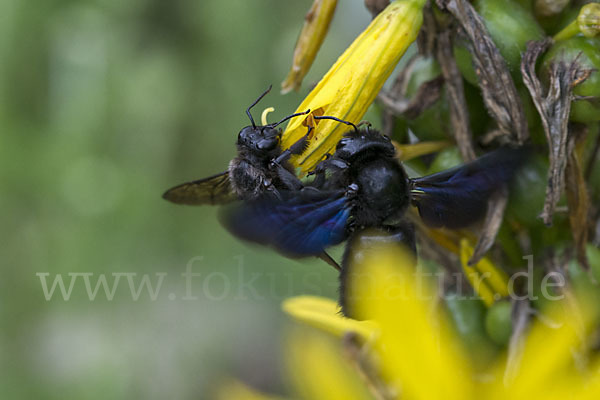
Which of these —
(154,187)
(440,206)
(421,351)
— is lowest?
(154,187)

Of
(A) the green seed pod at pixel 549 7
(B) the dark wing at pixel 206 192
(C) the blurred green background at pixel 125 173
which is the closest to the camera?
(A) the green seed pod at pixel 549 7

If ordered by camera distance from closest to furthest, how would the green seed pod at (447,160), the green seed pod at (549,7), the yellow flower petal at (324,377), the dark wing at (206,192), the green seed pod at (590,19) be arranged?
1. the green seed pod at (590,19)
2. the green seed pod at (549,7)
3. the green seed pod at (447,160)
4. the yellow flower petal at (324,377)
5. the dark wing at (206,192)

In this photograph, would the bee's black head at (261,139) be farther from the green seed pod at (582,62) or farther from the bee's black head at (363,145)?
the green seed pod at (582,62)

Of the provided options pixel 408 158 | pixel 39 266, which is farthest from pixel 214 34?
pixel 408 158

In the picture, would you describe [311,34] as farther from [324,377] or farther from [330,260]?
[324,377]

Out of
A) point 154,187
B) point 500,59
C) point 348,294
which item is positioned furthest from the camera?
point 154,187

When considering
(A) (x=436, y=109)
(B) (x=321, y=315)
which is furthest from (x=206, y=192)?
(A) (x=436, y=109)

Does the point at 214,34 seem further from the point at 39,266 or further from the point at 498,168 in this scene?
the point at 498,168

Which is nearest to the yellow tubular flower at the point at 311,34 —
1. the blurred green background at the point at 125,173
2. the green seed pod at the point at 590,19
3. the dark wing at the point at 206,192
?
the dark wing at the point at 206,192
